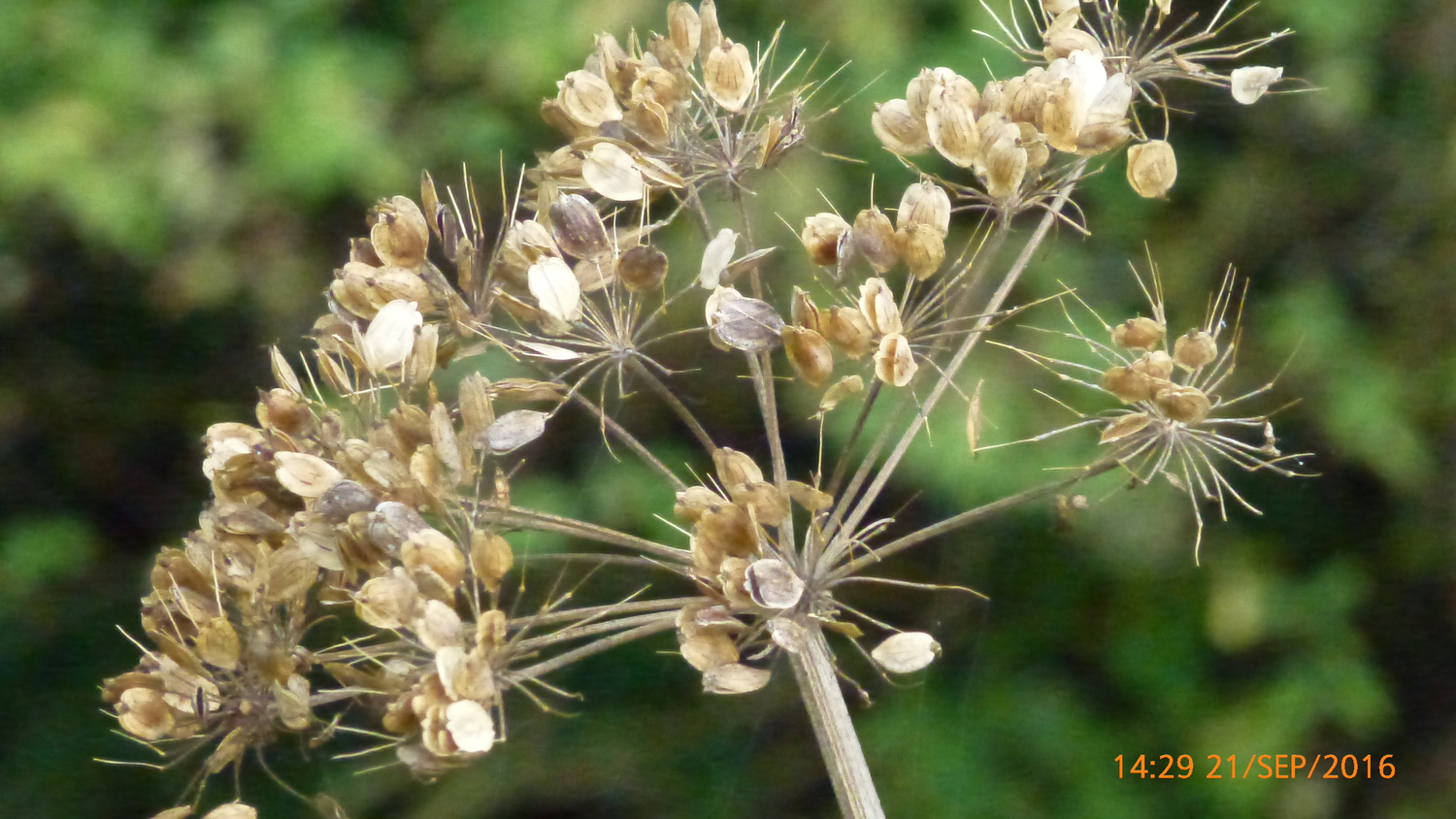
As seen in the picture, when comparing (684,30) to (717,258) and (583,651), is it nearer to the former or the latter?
(717,258)

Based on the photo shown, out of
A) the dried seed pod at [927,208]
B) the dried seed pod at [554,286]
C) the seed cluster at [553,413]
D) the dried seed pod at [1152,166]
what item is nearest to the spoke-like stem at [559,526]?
the seed cluster at [553,413]

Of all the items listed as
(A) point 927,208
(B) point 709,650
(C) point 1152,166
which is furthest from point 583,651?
(C) point 1152,166

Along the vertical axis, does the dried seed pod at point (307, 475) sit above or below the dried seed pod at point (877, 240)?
below

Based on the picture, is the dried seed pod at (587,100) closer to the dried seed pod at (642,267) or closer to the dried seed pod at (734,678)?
the dried seed pod at (642,267)

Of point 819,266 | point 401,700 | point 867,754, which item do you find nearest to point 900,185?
point 867,754

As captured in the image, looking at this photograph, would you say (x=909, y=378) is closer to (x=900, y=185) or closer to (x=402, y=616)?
(x=402, y=616)

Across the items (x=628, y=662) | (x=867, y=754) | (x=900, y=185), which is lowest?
(x=867, y=754)

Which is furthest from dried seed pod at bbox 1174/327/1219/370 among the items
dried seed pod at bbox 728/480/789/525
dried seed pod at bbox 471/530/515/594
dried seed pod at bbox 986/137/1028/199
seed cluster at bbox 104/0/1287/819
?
dried seed pod at bbox 471/530/515/594
